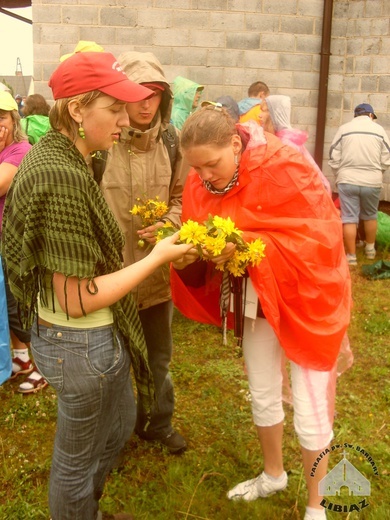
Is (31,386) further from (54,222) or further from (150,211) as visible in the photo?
(54,222)

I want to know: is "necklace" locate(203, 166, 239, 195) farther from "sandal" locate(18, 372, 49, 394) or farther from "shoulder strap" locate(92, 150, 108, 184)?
"sandal" locate(18, 372, 49, 394)

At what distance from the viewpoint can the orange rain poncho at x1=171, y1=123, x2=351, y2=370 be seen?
2.32 meters

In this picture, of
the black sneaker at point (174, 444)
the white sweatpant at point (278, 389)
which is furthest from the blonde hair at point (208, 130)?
the black sneaker at point (174, 444)

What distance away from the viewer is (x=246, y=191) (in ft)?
7.78

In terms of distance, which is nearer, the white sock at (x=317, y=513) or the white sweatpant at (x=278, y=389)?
the white sweatpant at (x=278, y=389)

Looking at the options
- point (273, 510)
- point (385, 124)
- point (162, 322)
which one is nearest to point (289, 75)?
point (385, 124)

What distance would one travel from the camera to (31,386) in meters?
4.00

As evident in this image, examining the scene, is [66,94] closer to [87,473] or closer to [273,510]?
[87,473]

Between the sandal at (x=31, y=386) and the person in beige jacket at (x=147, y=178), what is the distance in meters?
1.38

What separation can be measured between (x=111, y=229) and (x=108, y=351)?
17.0 inches

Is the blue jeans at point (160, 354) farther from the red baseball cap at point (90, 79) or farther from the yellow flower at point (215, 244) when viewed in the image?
the red baseball cap at point (90, 79)

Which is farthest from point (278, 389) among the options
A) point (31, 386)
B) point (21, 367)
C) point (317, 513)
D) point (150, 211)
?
point (21, 367)

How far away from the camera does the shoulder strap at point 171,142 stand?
2.84 m

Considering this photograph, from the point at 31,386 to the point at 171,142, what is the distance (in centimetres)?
216
